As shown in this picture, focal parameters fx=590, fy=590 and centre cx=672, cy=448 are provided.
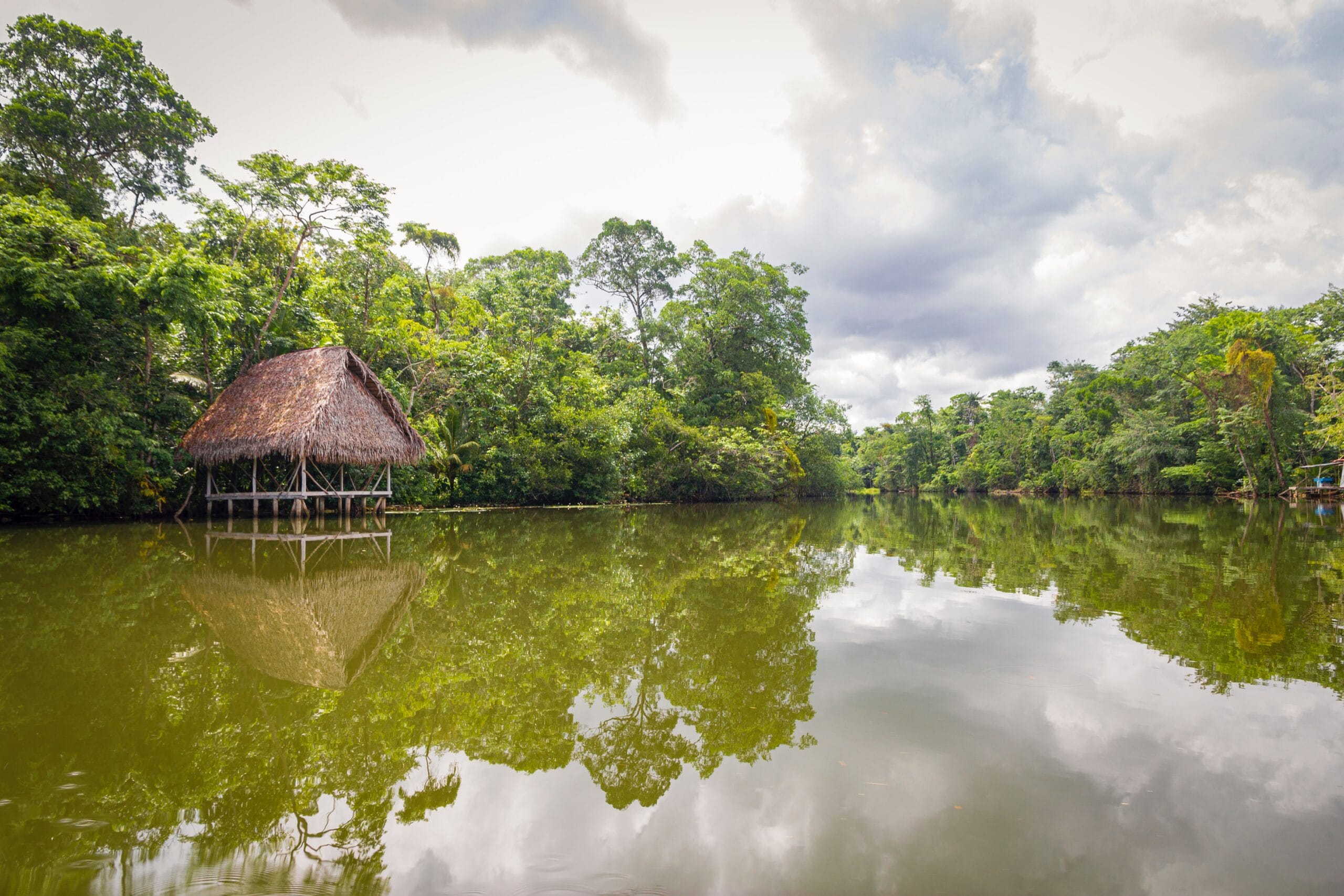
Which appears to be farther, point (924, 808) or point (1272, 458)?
point (1272, 458)

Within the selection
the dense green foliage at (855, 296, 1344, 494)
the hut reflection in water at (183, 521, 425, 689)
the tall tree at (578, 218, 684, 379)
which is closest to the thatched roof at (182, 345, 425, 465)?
the hut reflection in water at (183, 521, 425, 689)

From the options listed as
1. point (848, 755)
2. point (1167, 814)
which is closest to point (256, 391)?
point (848, 755)

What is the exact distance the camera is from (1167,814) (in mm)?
2020

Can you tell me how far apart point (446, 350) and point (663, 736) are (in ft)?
45.5

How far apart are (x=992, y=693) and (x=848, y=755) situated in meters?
1.21

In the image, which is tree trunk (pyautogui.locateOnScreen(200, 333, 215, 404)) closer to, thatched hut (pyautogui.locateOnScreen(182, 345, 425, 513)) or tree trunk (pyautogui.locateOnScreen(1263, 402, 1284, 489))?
thatched hut (pyautogui.locateOnScreen(182, 345, 425, 513))

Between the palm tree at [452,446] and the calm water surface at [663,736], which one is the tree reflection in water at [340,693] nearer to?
the calm water surface at [663,736]

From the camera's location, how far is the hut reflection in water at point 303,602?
139 inches

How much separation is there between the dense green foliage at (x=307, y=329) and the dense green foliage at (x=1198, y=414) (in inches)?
656

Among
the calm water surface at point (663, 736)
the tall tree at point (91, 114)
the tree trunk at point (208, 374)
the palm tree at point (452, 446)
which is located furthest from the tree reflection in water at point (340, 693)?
the tall tree at point (91, 114)

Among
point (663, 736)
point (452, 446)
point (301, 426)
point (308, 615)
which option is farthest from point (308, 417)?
point (663, 736)

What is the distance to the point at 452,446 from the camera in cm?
1555

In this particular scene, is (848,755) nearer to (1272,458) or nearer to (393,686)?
(393,686)

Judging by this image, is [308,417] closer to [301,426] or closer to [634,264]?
[301,426]
